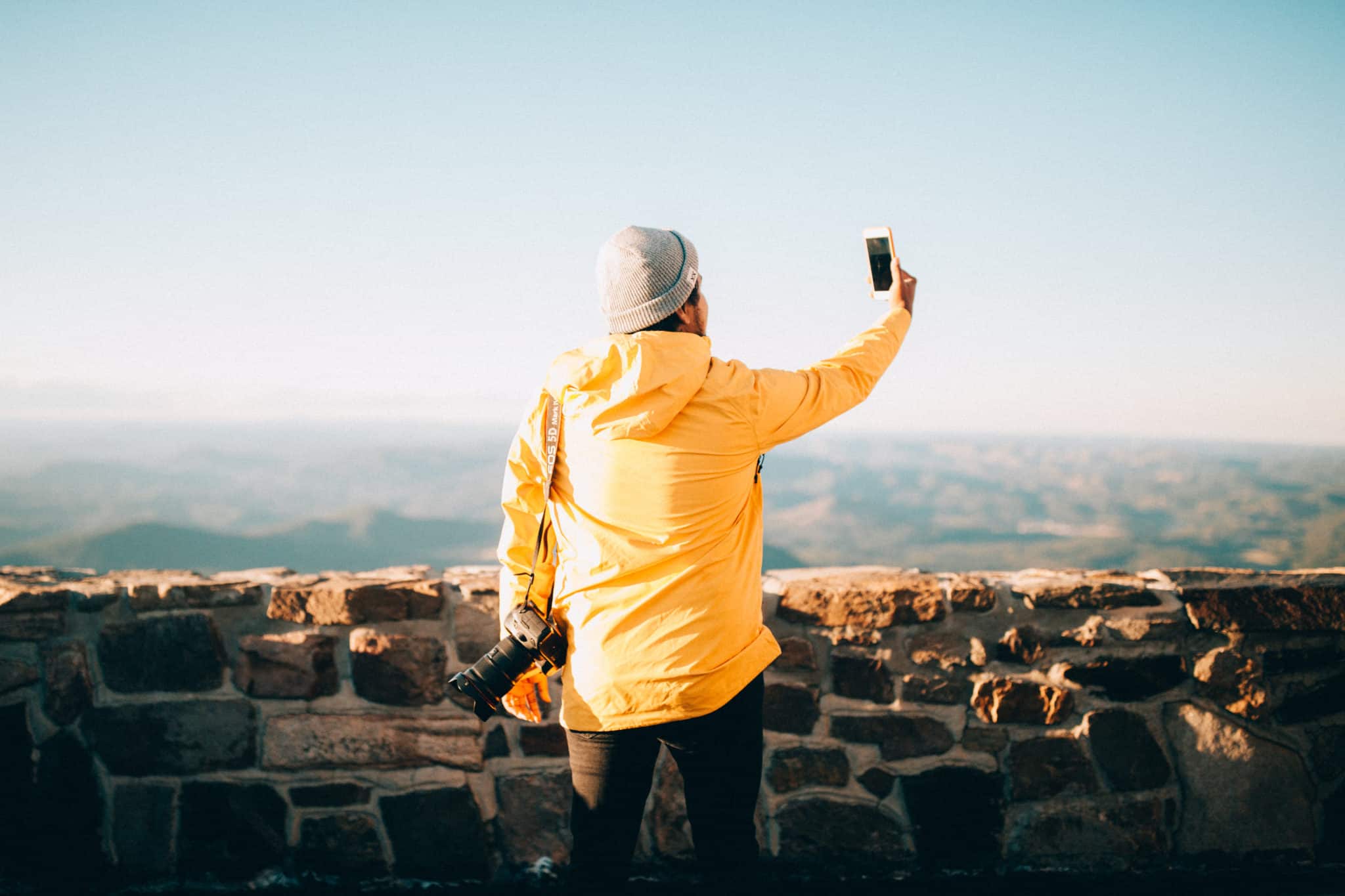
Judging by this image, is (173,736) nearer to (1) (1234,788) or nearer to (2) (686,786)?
(2) (686,786)

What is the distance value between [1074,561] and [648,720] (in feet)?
408

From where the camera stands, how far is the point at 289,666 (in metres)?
2.60

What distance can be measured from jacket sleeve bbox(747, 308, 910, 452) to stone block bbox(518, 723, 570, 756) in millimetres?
1473

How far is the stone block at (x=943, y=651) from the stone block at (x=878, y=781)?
40 cm

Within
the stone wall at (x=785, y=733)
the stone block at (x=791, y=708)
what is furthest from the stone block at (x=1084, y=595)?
the stone block at (x=791, y=708)

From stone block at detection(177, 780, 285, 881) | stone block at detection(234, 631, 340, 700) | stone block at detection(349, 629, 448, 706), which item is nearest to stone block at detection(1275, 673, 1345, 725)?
stone block at detection(349, 629, 448, 706)

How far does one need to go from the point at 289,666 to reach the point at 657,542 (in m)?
1.77

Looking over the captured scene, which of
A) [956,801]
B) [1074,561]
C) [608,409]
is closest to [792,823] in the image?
[956,801]

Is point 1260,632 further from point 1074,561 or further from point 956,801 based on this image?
point 1074,561

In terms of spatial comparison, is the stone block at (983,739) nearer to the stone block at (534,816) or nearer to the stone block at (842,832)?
the stone block at (842,832)

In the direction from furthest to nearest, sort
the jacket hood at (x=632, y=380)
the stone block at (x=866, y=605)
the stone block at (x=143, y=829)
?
1. the stone block at (x=143, y=829)
2. the stone block at (x=866, y=605)
3. the jacket hood at (x=632, y=380)

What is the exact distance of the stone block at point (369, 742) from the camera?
8.55ft

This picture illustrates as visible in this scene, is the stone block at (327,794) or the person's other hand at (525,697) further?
the stone block at (327,794)

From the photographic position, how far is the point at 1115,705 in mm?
2557
